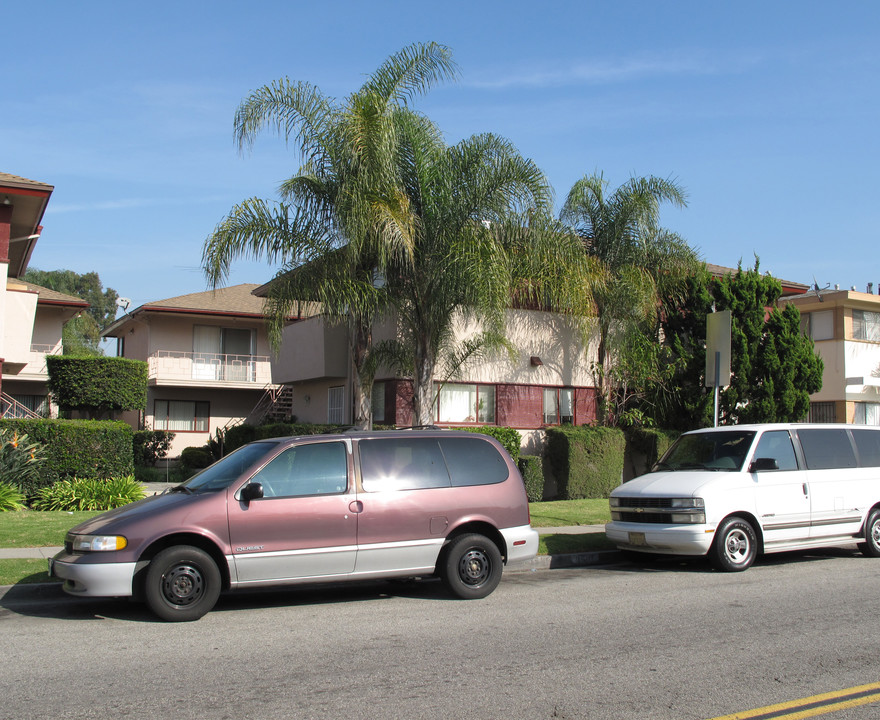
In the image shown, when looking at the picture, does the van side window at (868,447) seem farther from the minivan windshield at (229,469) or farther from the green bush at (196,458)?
the green bush at (196,458)

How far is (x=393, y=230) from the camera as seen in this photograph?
1510cm

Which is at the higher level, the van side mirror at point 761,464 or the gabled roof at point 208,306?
the gabled roof at point 208,306

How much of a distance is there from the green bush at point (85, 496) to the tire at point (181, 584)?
803cm

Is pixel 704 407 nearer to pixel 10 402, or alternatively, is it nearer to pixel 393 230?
pixel 393 230

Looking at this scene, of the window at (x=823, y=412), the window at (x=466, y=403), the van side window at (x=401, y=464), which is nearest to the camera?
the van side window at (x=401, y=464)

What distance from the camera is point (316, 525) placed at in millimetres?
8250

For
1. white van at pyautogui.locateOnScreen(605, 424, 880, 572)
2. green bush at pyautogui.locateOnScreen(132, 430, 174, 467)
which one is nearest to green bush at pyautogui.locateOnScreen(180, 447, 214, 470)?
green bush at pyautogui.locateOnScreen(132, 430, 174, 467)

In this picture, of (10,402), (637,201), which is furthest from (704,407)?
(10,402)

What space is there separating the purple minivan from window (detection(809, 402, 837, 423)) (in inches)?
868

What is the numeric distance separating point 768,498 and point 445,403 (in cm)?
994

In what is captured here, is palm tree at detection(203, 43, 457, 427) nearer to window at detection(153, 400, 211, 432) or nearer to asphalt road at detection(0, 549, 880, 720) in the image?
asphalt road at detection(0, 549, 880, 720)

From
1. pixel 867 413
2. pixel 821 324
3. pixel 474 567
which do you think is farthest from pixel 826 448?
pixel 867 413

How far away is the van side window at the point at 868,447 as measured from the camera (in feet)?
39.7

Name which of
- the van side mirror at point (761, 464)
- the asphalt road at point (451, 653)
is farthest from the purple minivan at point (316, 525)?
the van side mirror at point (761, 464)
